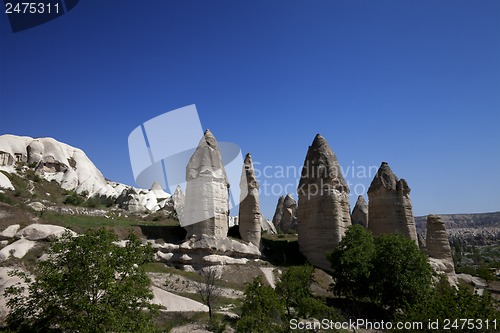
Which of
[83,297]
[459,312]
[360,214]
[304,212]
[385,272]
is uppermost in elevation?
[304,212]

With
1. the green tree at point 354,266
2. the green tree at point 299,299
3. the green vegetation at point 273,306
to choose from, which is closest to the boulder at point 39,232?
the green vegetation at point 273,306

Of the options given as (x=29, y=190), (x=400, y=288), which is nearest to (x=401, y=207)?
(x=400, y=288)

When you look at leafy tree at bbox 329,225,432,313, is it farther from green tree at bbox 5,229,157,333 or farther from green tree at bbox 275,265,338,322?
green tree at bbox 5,229,157,333

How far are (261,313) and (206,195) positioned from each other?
616 inches

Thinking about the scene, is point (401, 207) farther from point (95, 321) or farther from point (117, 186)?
point (117, 186)

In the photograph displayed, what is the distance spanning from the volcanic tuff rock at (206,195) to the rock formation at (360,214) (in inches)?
842

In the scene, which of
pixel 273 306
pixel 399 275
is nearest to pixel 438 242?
pixel 399 275

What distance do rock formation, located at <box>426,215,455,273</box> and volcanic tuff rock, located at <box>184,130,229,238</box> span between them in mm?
20557

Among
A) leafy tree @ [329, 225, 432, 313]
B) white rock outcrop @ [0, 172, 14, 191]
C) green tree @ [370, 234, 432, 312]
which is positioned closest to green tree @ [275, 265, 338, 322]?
leafy tree @ [329, 225, 432, 313]

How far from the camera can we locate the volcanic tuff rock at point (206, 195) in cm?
2716

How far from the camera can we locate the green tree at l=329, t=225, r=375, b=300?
2350cm

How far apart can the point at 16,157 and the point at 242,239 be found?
39.0 meters

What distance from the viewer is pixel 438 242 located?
113 ft

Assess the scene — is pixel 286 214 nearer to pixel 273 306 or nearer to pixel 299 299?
pixel 299 299
